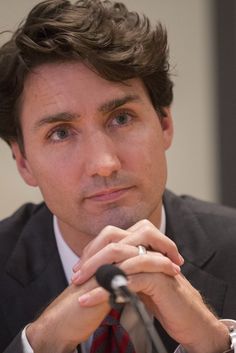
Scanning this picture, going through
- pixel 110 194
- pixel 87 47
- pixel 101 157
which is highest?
pixel 87 47

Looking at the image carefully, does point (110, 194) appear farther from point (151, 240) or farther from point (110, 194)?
point (151, 240)

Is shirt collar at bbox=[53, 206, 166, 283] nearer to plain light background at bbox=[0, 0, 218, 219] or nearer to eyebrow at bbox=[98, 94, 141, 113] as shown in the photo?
eyebrow at bbox=[98, 94, 141, 113]

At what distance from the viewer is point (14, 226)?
2.21m

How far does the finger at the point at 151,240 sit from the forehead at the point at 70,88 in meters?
0.35

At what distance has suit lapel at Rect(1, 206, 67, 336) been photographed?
1979 mm

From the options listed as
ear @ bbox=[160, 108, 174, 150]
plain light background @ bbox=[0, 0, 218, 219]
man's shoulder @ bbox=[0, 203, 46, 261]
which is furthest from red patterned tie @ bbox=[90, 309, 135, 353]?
plain light background @ bbox=[0, 0, 218, 219]

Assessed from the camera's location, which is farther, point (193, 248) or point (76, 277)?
point (193, 248)

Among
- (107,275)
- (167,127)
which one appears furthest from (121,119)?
(107,275)

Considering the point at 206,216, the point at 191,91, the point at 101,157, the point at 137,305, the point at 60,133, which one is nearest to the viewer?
the point at 137,305

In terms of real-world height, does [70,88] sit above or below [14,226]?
above

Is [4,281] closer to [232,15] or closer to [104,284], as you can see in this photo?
[104,284]

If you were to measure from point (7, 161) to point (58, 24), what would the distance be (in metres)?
1.20

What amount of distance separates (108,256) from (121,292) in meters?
0.42

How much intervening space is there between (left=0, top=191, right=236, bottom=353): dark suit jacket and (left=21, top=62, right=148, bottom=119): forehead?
1.44 feet
